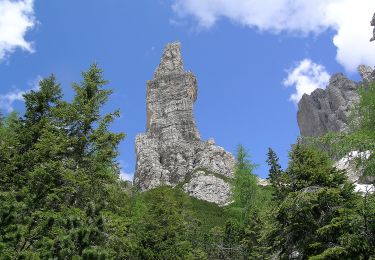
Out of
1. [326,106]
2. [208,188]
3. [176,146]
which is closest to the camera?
[208,188]

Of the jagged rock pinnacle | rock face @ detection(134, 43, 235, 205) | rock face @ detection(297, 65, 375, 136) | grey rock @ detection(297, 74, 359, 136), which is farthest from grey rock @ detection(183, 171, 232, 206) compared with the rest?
grey rock @ detection(297, 74, 359, 136)

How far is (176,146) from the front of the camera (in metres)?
107

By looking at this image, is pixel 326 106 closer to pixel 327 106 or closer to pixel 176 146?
pixel 327 106

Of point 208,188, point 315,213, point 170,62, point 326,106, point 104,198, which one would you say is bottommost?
point 315,213

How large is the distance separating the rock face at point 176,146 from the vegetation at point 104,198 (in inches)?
2549

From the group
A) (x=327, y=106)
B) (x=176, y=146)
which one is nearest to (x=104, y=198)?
(x=176, y=146)

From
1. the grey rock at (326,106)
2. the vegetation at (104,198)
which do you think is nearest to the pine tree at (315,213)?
the vegetation at (104,198)

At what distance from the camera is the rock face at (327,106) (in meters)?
121

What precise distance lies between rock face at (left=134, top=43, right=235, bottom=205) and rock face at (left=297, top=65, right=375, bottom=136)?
36740 millimetres

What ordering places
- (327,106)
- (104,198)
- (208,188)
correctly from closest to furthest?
(104,198) < (208,188) < (327,106)

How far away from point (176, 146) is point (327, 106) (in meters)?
51.5

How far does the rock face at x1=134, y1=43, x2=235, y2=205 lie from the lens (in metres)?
92.4

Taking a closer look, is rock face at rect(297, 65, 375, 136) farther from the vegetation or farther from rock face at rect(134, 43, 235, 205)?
the vegetation

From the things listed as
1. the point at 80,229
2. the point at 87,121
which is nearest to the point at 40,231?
the point at 80,229
